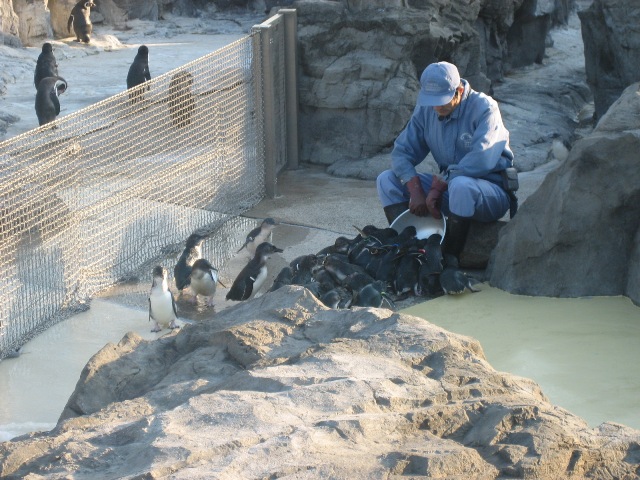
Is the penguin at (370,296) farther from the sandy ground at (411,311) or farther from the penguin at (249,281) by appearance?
the penguin at (249,281)

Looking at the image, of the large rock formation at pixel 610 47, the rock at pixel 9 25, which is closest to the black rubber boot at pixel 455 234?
the large rock formation at pixel 610 47

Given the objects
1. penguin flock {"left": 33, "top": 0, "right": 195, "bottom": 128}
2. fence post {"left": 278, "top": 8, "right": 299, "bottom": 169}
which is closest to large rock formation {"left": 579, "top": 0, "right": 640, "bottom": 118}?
fence post {"left": 278, "top": 8, "right": 299, "bottom": 169}

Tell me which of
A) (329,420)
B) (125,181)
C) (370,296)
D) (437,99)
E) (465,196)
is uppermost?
(437,99)

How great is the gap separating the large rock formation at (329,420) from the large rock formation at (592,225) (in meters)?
2.39

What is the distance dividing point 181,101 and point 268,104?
1.05 meters

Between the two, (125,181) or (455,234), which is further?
(125,181)

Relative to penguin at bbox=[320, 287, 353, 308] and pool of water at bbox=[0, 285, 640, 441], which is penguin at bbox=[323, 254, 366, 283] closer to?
penguin at bbox=[320, 287, 353, 308]

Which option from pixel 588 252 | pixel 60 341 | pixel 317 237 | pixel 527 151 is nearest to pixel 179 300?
pixel 60 341

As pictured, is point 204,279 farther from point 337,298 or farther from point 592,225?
point 592,225

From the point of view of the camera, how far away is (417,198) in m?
6.46

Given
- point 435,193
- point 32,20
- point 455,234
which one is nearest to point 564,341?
point 455,234

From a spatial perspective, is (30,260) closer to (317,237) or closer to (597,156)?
(317,237)

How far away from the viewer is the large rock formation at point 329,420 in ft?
8.91

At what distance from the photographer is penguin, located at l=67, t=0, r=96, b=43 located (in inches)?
669
